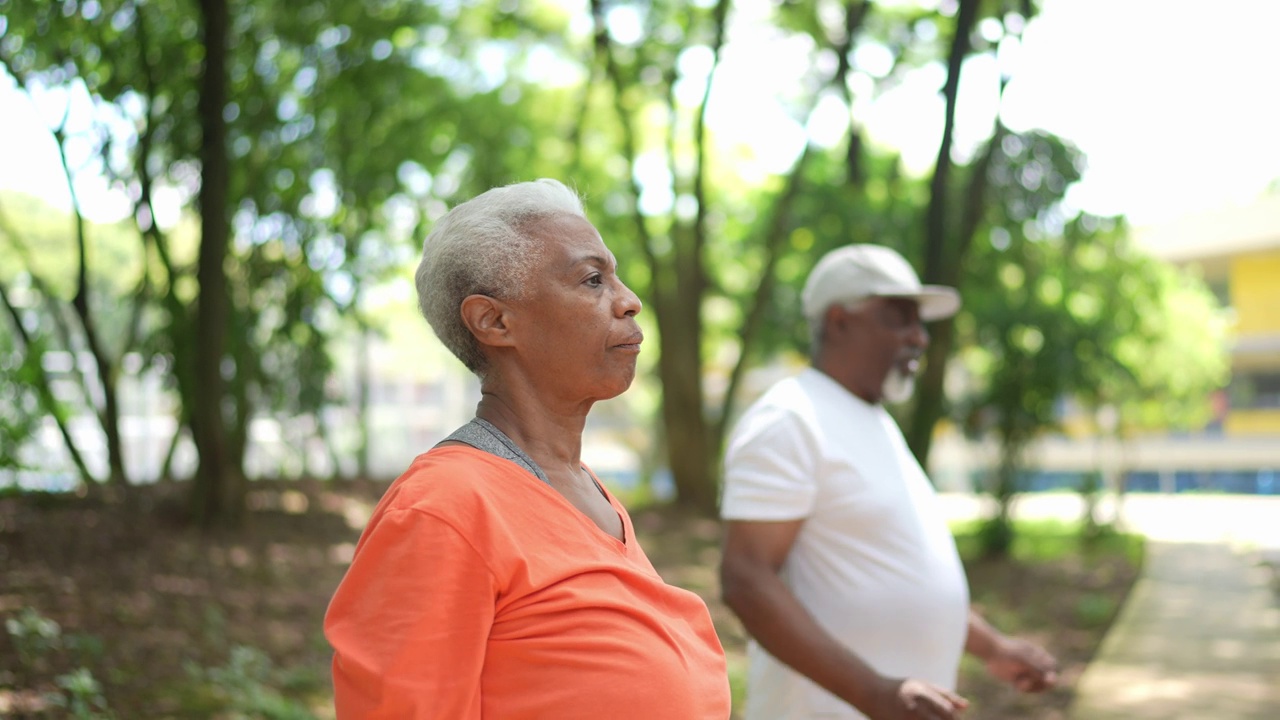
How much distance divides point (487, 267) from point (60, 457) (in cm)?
1109

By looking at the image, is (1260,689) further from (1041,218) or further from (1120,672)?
(1041,218)

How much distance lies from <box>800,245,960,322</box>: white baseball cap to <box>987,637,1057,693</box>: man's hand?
3.07 feet

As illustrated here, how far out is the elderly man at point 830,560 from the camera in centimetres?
270

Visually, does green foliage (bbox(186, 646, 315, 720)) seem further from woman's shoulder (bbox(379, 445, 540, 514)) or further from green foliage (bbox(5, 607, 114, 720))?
woman's shoulder (bbox(379, 445, 540, 514))

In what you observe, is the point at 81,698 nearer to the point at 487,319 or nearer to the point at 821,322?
the point at 821,322

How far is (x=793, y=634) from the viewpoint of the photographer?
2.64 meters

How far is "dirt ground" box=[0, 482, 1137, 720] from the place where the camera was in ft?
18.2

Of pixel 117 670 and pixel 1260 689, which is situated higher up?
pixel 117 670

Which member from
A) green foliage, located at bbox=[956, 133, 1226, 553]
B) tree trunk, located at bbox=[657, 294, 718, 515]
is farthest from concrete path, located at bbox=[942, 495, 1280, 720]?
tree trunk, located at bbox=[657, 294, 718, 515]

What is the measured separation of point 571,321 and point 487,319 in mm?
126

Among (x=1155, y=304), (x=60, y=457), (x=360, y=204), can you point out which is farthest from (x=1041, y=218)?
(x=60, y=457)

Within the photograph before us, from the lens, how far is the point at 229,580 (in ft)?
26.6

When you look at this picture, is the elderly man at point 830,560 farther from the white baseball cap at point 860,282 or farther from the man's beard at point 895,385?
the white baseball cap at point 860,282

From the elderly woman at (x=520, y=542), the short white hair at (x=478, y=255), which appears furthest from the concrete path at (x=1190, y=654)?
the short white hair at (x=478, y=255)
